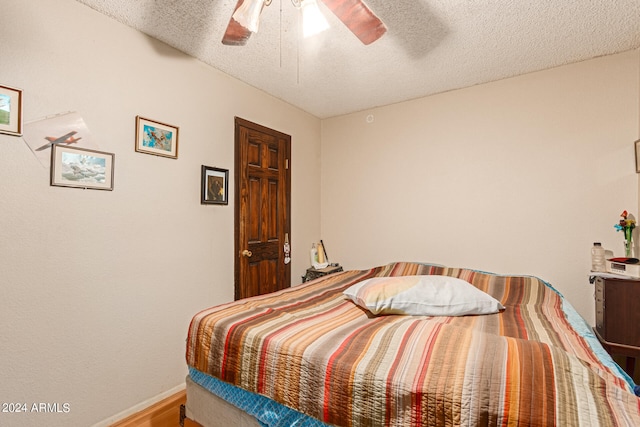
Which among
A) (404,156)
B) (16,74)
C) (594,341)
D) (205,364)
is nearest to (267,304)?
(205,364)

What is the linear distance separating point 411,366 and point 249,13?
65.8 inches

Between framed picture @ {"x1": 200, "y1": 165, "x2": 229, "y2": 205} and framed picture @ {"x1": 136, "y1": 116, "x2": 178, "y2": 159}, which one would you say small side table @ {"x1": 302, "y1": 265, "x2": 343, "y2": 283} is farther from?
framed picture @ {"x1": 136, "y1": 116, "x2": 178, "y2": 159}

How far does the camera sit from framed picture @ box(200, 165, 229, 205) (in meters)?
2.44

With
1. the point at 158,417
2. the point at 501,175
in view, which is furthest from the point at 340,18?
the point at 158,417

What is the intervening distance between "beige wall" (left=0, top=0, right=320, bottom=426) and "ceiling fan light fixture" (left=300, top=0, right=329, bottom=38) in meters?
1.24

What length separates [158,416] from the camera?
1.95 m

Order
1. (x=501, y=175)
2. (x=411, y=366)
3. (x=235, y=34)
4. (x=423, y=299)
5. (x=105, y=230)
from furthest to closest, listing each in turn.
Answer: (x=501, y=175), (x=105, y=230), (x=423, y=299), (x=235, y=34), (x=411, y=366)

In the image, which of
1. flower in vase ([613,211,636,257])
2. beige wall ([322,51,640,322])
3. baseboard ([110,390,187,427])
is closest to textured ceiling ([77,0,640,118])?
beige wall ([322,51,640,322])

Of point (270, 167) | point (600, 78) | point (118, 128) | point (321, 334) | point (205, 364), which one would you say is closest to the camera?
point (321, 334)

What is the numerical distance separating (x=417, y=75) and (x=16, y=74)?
268 cm

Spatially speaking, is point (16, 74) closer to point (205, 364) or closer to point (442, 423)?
point (205, 364)

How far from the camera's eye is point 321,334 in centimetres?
137

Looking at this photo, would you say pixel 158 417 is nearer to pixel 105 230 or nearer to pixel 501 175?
pixel 105 230

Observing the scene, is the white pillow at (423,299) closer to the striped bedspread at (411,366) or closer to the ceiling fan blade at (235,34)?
the striped bedspread at (411,366)
